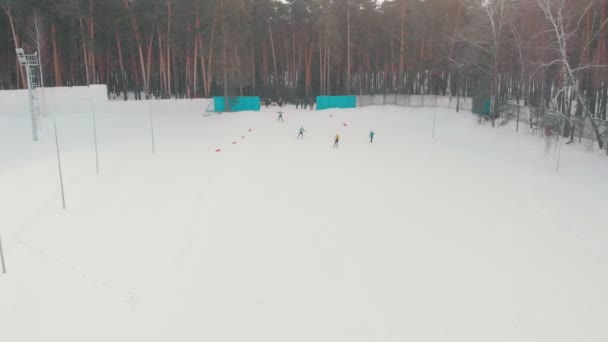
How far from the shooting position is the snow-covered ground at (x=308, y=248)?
9898mm

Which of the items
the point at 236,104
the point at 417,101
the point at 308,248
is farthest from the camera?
the point at 417,101

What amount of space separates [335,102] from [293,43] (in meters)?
12.7

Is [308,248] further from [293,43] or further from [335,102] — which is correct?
[293,43]

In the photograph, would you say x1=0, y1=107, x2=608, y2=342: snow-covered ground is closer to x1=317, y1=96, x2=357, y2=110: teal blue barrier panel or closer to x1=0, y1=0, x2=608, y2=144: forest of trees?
x1=0, y1=0, x2=608, y2=144: forest of trees

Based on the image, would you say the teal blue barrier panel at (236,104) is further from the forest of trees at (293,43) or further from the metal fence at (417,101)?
the metal fence at (417,101)

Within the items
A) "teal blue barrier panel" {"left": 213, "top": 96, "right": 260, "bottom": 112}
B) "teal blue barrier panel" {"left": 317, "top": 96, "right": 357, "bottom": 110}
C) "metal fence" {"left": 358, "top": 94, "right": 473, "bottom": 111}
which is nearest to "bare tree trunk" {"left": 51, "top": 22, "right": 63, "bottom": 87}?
"teal blue barrier panel" {"left": 213, "top": 96, "right": 260, "bottom": 112}

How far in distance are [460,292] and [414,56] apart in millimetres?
44784

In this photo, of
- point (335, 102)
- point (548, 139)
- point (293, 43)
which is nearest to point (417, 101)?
point (335, 102)

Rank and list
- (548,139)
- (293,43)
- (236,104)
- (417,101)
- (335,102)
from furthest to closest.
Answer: (293,43) < (335,102) < (417,101) < (236,104) < (548,139)

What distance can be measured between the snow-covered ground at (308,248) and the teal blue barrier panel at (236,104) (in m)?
19.7

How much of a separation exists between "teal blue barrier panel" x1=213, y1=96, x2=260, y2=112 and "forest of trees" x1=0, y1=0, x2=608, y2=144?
137 centimetres

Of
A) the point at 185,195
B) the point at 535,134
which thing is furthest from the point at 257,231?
the point at 535,134

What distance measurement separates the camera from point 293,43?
2270 inches

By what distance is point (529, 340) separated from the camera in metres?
9.27
